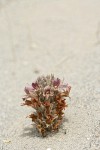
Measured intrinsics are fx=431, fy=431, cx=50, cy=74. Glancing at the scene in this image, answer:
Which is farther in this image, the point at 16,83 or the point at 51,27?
the point at 51,27

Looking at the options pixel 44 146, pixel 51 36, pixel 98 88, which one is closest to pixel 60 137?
pixel 44 146

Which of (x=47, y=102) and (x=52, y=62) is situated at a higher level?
(x=52, y=62)

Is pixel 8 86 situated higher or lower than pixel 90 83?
higher

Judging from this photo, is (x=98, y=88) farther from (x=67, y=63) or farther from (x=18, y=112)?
(x=67, y=63)
